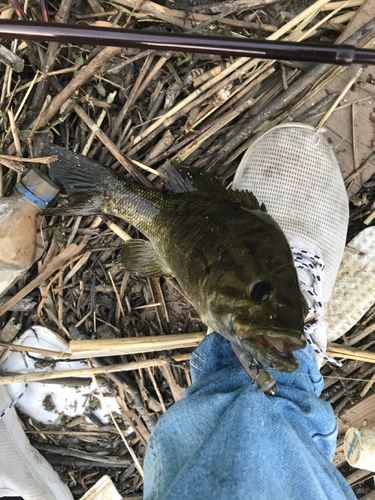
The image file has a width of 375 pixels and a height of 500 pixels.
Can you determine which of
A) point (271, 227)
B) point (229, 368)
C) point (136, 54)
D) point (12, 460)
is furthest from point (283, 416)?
point (136, 54)

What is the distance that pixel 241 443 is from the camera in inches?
51.3

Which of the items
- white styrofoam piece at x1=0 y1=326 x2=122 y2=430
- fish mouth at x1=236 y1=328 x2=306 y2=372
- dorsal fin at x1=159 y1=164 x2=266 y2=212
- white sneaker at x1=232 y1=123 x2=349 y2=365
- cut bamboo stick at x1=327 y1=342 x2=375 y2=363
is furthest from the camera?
white styrofoam piece at x1=0 y1=326 x2=122 y2=430

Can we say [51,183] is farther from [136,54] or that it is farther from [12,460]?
[12,460]

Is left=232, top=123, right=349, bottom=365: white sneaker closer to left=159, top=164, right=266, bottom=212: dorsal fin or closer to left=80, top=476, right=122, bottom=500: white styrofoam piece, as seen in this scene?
left=159, top=164, right=266, bottom=212: dorsal fin

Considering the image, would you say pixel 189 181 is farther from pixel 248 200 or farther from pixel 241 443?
pixel 241 443

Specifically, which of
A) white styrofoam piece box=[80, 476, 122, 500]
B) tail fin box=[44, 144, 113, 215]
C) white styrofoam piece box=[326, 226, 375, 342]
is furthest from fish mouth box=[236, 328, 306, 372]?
white styrofoam piece box=[80, 476, 122, 500]

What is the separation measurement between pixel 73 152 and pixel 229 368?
148cm

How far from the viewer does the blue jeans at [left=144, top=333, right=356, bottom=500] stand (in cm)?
123

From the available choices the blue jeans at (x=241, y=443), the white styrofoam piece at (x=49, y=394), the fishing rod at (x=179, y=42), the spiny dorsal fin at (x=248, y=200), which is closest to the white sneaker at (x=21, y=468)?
the white styrofoam piece at (x=49, y=394)

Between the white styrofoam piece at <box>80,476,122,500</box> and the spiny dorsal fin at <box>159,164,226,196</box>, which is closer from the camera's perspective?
the spiny dorsal fin at <box>159,164,226,196</box>

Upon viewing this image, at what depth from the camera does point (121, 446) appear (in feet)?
9.49

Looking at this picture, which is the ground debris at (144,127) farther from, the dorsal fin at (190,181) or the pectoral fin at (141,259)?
the dorsal fin at (190,181)

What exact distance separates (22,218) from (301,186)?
1774mm

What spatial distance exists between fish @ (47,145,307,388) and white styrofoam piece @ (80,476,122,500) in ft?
5.88
